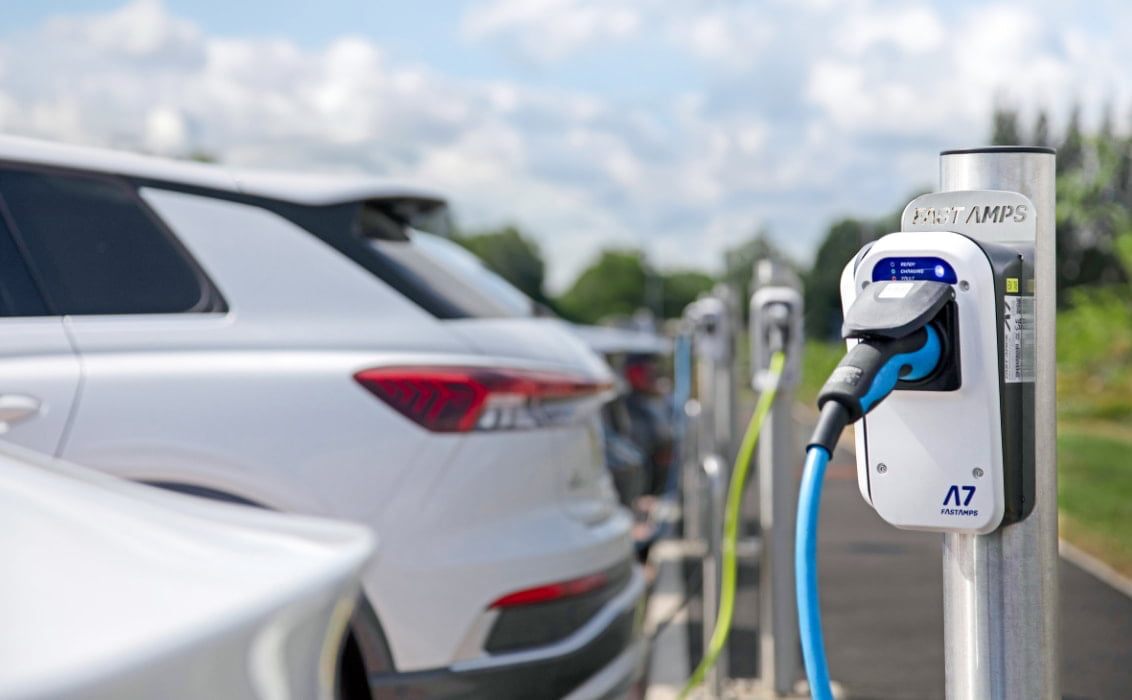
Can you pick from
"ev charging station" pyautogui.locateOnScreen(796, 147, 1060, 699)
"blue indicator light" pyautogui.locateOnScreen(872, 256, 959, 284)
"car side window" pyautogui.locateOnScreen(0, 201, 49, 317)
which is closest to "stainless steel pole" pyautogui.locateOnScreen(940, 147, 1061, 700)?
"ev charging station" pyautogui.locateOnScreen(796, 147, 1060, 699)

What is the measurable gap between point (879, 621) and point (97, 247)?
4.51 m

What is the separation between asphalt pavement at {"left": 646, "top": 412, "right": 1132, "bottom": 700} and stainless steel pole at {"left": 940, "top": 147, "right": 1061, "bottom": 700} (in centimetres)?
315

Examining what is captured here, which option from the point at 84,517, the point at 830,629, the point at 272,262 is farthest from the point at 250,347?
the point at 830,629

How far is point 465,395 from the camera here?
3129mm

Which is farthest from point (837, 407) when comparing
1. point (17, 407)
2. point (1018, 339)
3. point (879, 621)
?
point (879, 621)

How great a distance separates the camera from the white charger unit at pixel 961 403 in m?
1.64

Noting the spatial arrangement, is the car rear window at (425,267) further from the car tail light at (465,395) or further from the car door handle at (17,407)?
the car door handle at (17,407)

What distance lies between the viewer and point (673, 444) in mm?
9305

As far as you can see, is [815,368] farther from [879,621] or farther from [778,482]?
[778,482]

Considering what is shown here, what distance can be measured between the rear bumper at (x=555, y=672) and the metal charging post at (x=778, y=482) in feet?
3.85

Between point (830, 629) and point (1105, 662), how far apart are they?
1271 mm

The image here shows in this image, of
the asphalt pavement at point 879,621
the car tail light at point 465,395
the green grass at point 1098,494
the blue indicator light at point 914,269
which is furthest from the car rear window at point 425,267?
the green grass at point 1098,494

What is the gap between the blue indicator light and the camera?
5.41 feet

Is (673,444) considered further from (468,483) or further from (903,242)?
(903,242)
